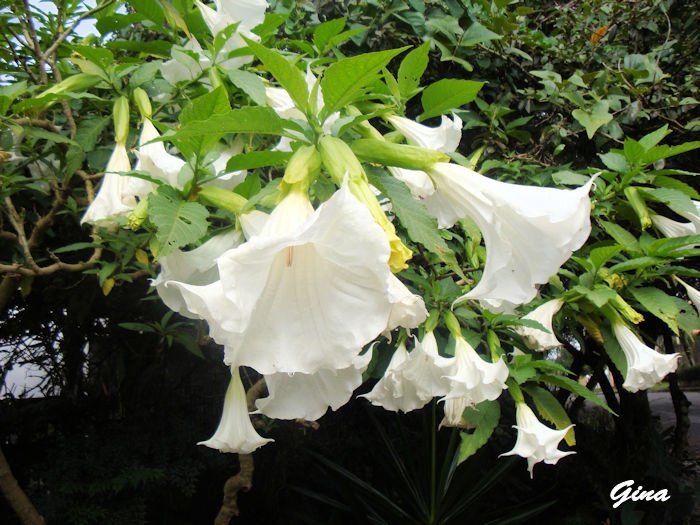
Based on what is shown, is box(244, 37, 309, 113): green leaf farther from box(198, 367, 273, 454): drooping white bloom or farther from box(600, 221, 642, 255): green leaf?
box(600, 221, 642, 255): green leaf

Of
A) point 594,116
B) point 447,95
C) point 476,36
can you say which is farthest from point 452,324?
point 476,36

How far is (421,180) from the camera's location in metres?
0.59

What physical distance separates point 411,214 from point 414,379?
507mm

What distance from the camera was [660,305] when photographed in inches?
44.4

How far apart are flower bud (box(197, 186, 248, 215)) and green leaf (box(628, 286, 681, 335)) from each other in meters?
0.98

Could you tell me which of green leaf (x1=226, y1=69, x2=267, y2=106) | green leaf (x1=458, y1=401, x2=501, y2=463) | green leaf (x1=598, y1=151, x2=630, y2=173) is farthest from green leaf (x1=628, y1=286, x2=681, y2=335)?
green leaf (x1=226, y1=69, x2=267, y2=106)

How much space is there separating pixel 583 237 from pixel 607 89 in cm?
155

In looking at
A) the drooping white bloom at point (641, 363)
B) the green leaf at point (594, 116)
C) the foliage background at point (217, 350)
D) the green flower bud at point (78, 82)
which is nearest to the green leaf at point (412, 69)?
the foliage background at point (217, 350)

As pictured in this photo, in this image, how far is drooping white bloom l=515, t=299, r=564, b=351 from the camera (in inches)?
41.9

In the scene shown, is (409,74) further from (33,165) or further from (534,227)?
(33,165)

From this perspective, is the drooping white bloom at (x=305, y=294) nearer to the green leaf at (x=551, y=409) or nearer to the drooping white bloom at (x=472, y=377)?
the drooping white bloom at (x=472, y=377)

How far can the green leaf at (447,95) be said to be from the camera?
62cm

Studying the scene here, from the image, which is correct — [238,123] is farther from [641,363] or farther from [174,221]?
[641,363]

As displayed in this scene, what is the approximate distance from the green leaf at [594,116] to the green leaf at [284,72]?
128 cm
